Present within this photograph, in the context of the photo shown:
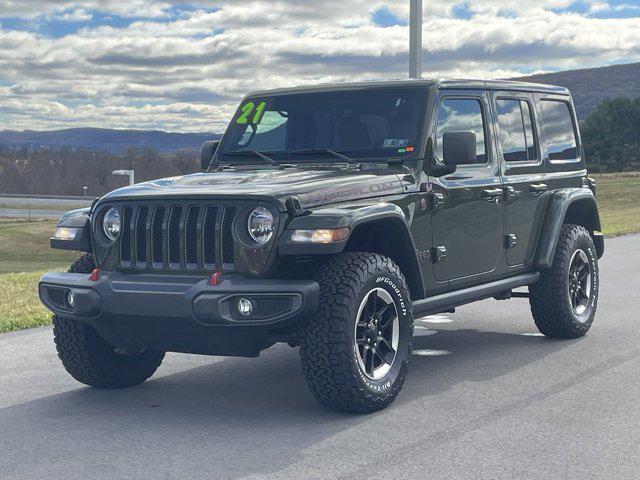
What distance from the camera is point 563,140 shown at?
8430 mm

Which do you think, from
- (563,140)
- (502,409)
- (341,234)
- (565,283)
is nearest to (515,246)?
(565,283)

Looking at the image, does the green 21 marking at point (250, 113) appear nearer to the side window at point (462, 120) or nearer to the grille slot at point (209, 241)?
the side window at point (462, 120)

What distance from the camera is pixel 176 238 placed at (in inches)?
222

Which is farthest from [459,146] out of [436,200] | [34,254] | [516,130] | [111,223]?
[34,254]

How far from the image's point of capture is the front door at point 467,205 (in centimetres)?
662

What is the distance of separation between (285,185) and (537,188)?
278cm

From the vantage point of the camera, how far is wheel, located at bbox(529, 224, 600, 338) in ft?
26.1

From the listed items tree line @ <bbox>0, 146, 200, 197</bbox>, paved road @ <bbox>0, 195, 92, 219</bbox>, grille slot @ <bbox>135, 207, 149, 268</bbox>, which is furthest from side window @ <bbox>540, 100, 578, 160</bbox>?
tree line @ <bbox>0, 146, 200, 197</bbox>

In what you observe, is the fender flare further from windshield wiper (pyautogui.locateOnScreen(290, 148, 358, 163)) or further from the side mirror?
windshield wiper (pyautogui.locateOnScreen(290, 148, 358, 163))

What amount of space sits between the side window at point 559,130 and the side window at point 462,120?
1.06m

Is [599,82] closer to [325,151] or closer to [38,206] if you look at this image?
[38,206]

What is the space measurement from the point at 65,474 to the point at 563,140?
5.30 meters

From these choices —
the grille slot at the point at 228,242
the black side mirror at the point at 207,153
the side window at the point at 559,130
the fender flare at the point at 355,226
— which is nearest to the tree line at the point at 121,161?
the side window at the point at 559,130

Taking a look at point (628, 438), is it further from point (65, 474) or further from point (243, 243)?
point (65, 474)
